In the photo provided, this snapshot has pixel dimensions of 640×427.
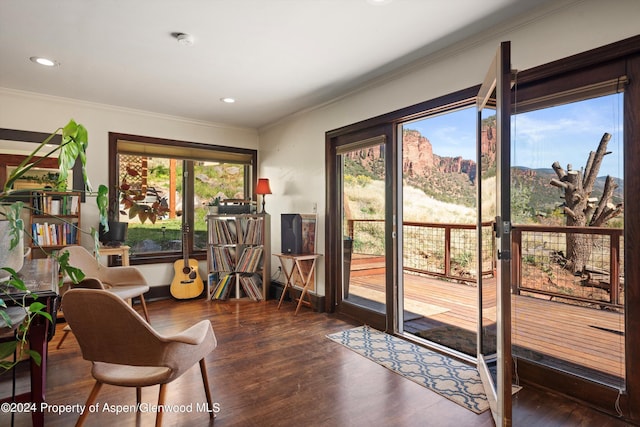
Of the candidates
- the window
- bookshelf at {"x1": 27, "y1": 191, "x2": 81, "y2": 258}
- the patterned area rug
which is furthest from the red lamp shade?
the patterned area rug

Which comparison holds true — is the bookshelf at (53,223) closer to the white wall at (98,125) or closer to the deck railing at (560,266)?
the white wall at (98,125)

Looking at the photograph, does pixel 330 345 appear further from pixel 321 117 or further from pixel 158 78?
pixel 158 78

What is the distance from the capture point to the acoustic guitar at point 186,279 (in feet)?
15.0

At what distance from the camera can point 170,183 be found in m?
4.83

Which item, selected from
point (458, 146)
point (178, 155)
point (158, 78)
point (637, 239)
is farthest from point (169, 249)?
point (637, 239)

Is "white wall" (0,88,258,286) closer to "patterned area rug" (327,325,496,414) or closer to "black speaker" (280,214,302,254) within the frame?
"black speaker" (280,214,302,254)

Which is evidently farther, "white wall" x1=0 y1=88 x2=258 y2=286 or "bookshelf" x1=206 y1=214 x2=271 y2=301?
"bookshelf" x1=206 y1=214 x2=271 y2=301

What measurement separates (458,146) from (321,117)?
2307 millimetres

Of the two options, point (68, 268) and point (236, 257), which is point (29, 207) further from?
point (236, 257)

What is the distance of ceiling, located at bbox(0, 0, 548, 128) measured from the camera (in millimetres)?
2221

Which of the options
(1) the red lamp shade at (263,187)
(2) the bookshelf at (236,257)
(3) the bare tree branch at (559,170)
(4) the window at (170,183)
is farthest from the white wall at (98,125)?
(3) the bare tree branch at (559,170)

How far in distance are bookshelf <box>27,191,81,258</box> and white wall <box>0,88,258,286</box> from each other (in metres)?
0.29

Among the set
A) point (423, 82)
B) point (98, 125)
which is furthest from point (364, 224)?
point (98, 125)

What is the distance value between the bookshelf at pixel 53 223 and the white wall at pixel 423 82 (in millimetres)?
2345
